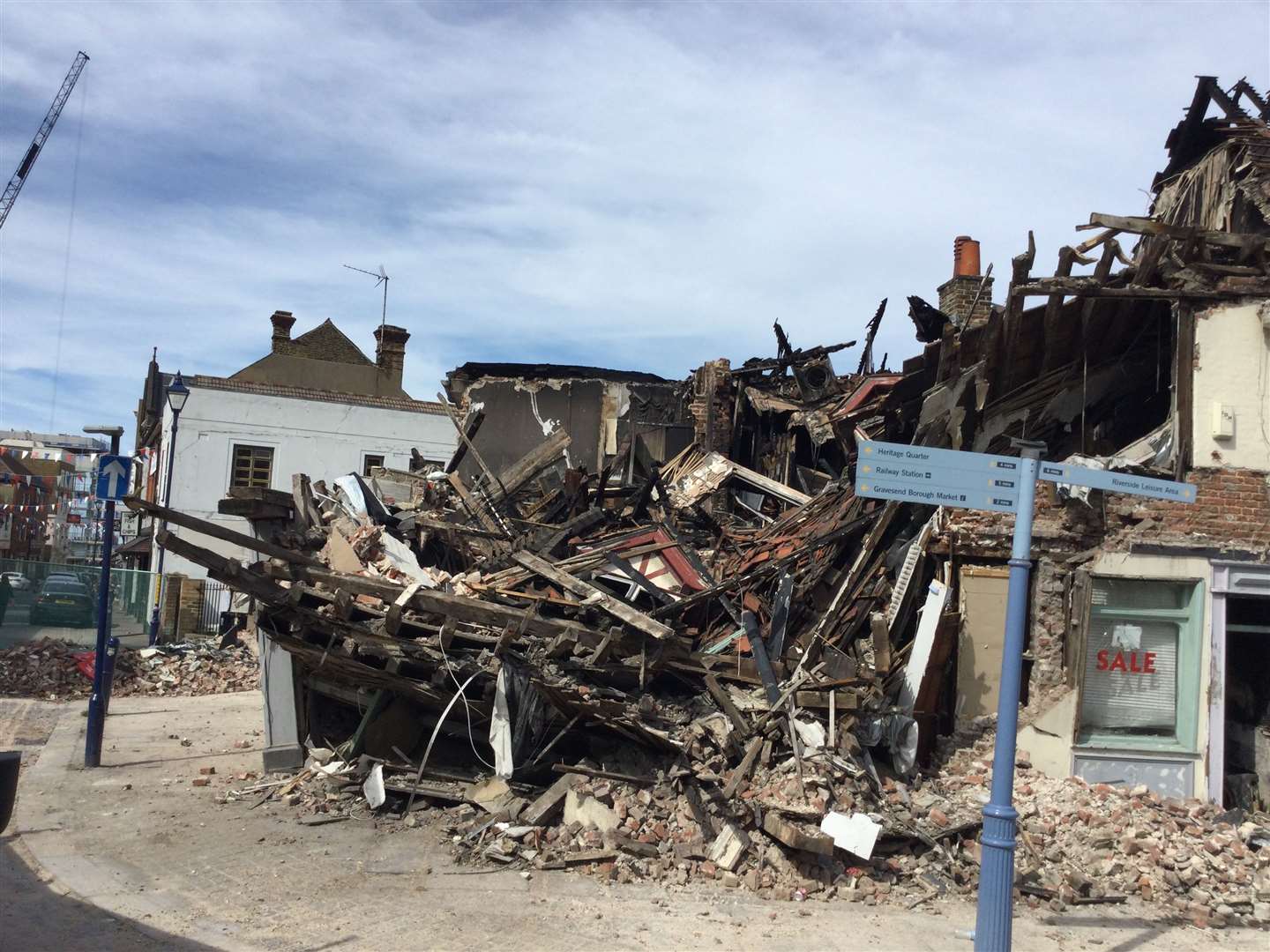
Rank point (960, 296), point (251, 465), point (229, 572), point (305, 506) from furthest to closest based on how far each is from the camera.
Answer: point (251, 465)
point (960, 296)
point (305, 506)
point (229, 572)

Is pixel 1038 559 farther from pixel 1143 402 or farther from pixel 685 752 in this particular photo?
pixel 685 752

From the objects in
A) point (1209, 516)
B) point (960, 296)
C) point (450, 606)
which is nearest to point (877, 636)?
point (1209, 516)

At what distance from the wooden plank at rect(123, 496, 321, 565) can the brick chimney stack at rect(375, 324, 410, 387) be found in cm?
2819

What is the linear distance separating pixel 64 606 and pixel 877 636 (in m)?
18.9

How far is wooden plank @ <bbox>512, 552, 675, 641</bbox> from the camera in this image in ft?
27.0

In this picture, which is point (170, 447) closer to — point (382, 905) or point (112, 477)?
point (112, 477)

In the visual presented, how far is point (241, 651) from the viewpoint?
20547 millimetres

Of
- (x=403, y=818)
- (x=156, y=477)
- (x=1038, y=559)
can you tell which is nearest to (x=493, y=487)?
(x=403, y=818)

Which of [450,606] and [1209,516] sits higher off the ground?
[1209,516]

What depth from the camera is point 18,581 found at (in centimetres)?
2222

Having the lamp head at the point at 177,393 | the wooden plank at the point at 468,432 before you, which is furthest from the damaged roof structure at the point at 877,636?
the lamp head at the point at 177,393

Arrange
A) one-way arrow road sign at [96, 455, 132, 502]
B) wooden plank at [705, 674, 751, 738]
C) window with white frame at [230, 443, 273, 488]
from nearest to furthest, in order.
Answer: wooden plank at [705, 674, 751, 738] < one-way arrow road sign at [96, 455, 132, 502] < window with white frame at [230, 443, 273, 488]

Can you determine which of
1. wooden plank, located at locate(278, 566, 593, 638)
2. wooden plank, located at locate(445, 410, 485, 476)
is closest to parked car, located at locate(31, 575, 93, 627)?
wooden plank, located at locate(445, 410, 485, 476)

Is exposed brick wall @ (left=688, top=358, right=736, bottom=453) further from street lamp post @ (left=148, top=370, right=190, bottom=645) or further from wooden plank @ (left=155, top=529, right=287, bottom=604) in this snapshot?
wooden plank @ (left=155, top=529, right=287, bottom=604)
